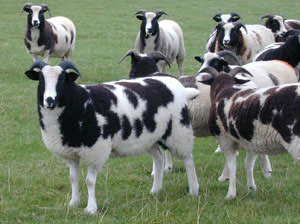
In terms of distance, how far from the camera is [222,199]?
5449 millimetres

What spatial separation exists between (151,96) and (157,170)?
0.82m

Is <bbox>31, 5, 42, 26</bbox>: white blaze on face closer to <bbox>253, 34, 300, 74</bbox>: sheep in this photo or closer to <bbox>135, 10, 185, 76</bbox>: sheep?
<bbox>135, 10, 185, 76</bbox>: sheep

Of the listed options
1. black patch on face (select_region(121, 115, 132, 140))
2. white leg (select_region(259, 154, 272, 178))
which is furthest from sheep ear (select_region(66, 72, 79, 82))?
white leg (select_region(259, 154, 272, 178))

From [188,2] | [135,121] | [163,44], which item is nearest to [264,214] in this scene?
[135,121]

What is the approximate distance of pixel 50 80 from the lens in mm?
4969

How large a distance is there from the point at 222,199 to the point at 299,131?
1.09 metres

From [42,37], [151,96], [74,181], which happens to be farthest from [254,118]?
[42,37]

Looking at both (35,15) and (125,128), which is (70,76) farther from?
(35,15)

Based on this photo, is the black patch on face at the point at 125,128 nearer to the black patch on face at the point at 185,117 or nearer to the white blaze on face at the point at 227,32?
the black patch on face at the point at 185,117

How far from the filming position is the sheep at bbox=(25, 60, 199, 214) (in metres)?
5.07

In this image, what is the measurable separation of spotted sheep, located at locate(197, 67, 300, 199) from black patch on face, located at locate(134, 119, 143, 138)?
0.79m

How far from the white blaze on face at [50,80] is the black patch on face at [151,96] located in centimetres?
86

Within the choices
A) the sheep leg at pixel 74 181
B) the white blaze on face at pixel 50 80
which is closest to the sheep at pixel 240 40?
the sheep leg at pixel 74 181

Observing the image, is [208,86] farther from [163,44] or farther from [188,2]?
[188,2]
